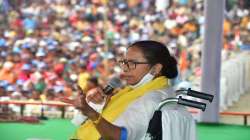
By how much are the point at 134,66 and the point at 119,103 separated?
190 mm

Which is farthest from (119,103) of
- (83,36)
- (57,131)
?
(83,36)

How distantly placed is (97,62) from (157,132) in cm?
747

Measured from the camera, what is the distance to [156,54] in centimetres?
260

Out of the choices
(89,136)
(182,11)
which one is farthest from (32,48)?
(89,136)

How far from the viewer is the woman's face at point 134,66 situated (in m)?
2.56

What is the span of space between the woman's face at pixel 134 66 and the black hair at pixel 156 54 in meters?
0.02

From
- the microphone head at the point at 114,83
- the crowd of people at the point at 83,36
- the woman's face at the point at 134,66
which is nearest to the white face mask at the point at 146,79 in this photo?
the woman's face at the point at 134,66

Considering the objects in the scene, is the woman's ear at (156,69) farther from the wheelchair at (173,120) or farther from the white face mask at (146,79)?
the wheelchair at (173,120)

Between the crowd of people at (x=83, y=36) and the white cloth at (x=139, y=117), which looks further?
the crowd of people at (x=83, y=36)

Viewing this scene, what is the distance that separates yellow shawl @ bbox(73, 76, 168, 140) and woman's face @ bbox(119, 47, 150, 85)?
4cm

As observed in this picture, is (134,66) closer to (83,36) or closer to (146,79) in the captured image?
(146,79)

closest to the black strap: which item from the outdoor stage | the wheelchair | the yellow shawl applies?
the wheelchair

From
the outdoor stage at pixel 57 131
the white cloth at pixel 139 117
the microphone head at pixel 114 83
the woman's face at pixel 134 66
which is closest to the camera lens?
the white cloth at pixel 139 117

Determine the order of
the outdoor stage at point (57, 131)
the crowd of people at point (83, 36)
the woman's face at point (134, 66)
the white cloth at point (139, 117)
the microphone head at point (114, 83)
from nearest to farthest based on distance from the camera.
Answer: the white cloth at point (139, 117)
the woman's face at point (134, 66)
the microphone head at point (114, 83)
the outdoor stage at point (57, 131)
the crowd of people at point (83, 36)
